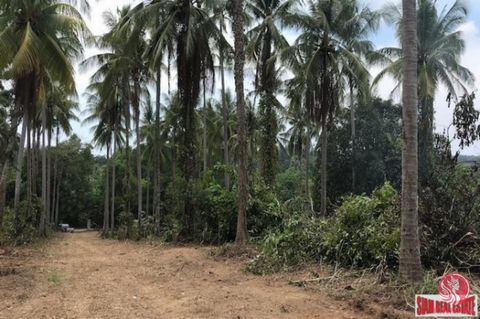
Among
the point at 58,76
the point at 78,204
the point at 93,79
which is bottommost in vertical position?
the point at 78,204

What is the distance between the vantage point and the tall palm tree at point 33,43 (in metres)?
14.4

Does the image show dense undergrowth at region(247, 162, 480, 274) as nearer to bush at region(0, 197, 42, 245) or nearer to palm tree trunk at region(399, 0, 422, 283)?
palm tree trunk at region(399, 0, 422, 283)

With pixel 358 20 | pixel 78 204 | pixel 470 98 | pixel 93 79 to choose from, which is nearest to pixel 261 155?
pixel 358 20

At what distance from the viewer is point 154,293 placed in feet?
27.3

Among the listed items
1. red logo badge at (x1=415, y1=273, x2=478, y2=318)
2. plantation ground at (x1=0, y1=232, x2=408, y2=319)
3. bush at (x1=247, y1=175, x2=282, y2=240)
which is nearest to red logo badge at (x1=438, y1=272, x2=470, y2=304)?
red logo badge at (x1=415, y1=273, x2=478, y2=318)

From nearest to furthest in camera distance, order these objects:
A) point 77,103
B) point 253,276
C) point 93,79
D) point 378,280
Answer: point 378,280, point 253,276, point 93,79, point 77,103

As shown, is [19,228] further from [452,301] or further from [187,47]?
[452,301]

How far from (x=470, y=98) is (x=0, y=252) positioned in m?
14.1

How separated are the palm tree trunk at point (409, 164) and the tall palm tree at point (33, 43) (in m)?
11.1

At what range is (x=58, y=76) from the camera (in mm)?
15742

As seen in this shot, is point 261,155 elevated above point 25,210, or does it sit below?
above

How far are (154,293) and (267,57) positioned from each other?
16.4 meters

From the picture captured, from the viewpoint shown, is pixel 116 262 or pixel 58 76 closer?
pixel 116 262

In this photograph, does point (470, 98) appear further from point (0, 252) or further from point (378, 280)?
point (0, 252)
